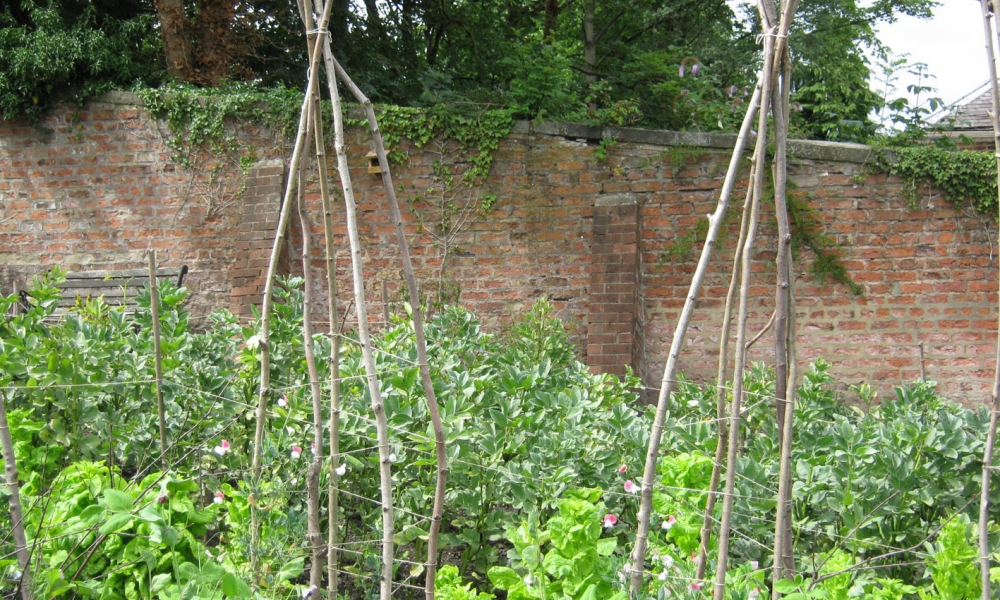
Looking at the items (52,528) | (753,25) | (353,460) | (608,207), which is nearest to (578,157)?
(608,207)

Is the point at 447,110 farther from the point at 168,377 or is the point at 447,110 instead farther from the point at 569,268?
the point at 168,377

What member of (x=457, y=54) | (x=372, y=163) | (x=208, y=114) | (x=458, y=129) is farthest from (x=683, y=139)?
(x=457, y=54)

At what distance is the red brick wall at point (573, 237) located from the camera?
6.16 m

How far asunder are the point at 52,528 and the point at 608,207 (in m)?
5.02

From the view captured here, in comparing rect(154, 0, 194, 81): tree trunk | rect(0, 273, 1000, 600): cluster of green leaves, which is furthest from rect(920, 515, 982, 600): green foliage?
rect(154, 0, 194, 81): tree trunk

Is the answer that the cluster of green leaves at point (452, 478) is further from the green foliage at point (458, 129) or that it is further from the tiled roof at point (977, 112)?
the tiled roof at point (977, 112)

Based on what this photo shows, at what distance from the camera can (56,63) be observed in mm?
7355

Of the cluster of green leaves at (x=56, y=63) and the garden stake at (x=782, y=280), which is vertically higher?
the cluster of green leaves at (x=56, y=63)

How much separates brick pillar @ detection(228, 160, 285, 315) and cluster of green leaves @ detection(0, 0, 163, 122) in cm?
164

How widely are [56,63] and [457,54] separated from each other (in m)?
4.44

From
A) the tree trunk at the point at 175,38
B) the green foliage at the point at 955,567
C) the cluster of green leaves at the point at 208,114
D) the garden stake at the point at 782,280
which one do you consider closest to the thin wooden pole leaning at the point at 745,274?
the garden stake at the point at 782,280

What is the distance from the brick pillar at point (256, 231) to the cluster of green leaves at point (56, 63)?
1.64m

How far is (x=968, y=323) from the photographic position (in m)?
6.08

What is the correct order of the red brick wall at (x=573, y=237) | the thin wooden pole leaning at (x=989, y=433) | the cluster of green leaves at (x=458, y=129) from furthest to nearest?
the cluster of green leaves at (x=458, y=129) < the red brick wall at (x=573, y=237) < the thin wooden pole leaning at (x=989, y=433)
